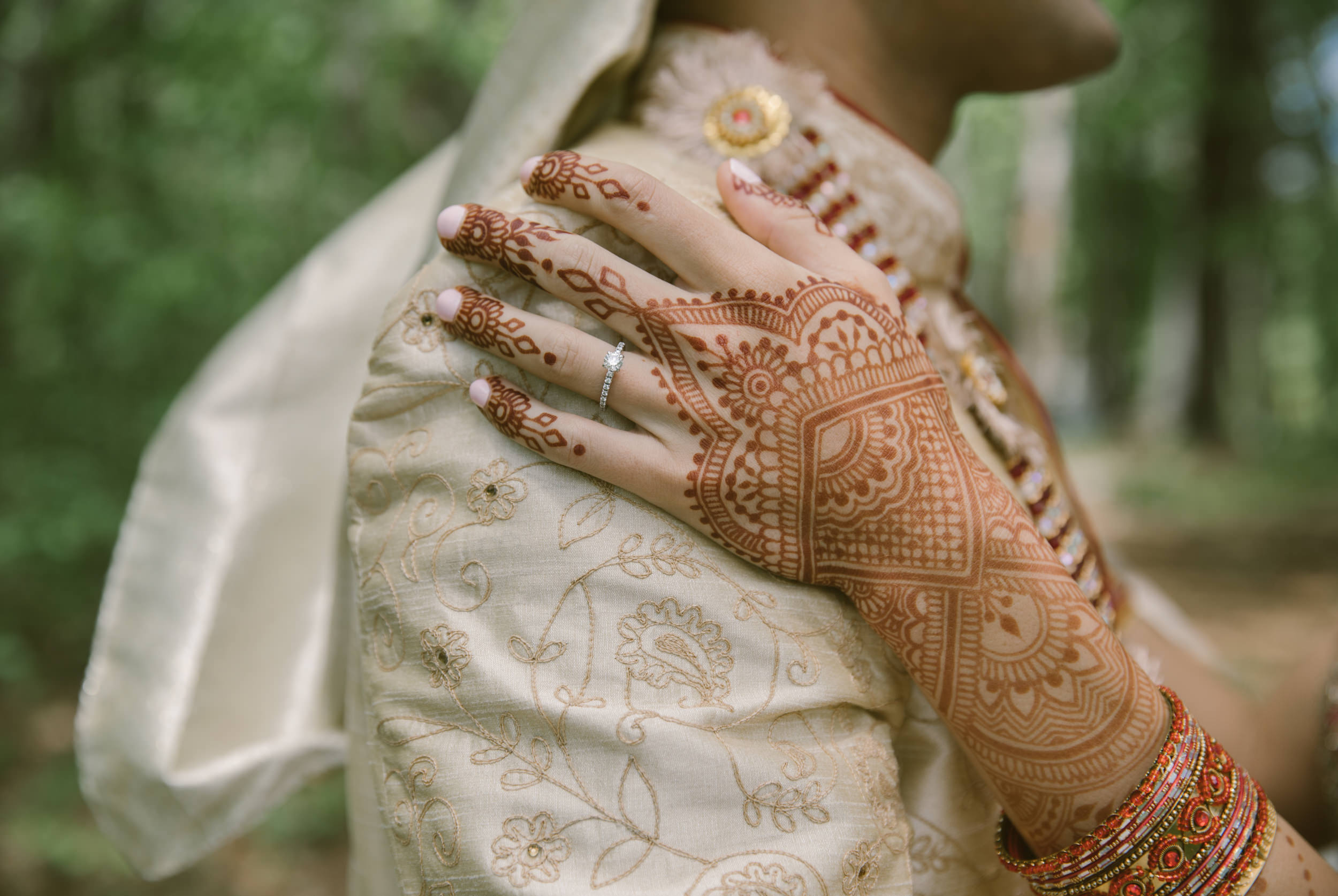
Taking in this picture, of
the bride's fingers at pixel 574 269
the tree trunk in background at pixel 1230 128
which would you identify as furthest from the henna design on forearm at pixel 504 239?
the tree trunk in background at pixel 1230 128

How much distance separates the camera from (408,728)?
773mm

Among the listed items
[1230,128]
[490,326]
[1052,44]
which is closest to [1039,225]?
[1230,128]

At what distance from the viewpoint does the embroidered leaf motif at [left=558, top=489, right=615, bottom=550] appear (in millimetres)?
758

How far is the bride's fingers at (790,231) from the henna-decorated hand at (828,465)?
0.04 meters

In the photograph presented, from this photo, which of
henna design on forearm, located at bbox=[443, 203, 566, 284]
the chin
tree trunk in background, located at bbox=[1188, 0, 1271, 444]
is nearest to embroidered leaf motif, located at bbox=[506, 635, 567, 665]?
henna design on forearm, located at bbox=[443, 203, 566, 284]

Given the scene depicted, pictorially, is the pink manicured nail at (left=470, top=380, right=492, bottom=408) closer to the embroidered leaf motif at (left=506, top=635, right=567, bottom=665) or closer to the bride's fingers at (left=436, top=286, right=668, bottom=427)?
the bride's fingers at (left=436, top=286, right=668, bottom=427)

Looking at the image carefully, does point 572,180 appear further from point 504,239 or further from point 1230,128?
point 1230,128

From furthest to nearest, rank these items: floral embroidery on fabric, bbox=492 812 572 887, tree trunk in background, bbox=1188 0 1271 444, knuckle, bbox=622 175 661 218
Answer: tree trunk in background, bbox=1188 0 1271 444 → knuckle, bbox=622 175 661 218 → floral embroidery on fabric, bbox=492 812 572 887

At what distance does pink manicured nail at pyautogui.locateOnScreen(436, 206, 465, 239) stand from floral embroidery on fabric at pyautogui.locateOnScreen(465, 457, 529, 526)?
22 centimetres

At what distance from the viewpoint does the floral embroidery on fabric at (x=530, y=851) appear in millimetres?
687

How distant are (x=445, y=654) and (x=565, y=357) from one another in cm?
28

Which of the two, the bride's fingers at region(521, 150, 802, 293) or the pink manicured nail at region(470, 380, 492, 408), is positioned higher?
the bride's fingers at region(521, 150, 802, 293)

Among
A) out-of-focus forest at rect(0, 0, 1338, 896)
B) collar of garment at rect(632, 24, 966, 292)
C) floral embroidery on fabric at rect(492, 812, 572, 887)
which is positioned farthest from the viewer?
out-of-focus forest at rect(0, 0, 1338, 896)

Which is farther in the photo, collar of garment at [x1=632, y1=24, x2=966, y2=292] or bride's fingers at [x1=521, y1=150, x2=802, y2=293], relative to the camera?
collar of garment at [x1=632, y1=24, x2=966, y2=292]
